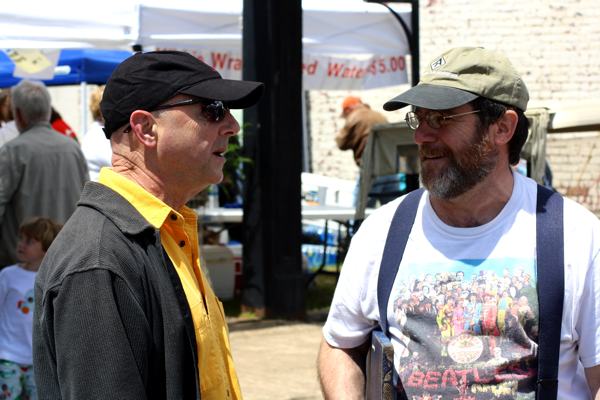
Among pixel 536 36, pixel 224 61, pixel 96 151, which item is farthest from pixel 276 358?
pixel 536 36

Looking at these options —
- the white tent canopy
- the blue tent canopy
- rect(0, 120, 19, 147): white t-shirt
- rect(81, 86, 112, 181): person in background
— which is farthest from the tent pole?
rect(81, 86, 112, 181): person in background

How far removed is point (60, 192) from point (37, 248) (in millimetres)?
1331

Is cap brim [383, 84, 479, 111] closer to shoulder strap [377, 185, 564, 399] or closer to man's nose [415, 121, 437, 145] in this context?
man's nose [415, 121, 437, 145]

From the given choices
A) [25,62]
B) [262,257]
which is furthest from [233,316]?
[25,62]

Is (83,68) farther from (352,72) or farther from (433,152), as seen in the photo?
(433,152)

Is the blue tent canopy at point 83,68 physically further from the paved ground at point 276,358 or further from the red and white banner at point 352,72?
the paved ground at point 276,358

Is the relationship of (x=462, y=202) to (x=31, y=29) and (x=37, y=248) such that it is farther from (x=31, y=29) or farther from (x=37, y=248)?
(x=31, y=29)

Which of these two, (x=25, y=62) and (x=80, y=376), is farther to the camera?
(x=25, y=62)

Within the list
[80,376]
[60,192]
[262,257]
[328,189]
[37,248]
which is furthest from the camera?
[328,189]

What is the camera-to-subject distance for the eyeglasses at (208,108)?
2484 millimetres

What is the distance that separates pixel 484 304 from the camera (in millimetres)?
2816

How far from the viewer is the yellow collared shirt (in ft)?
7.98

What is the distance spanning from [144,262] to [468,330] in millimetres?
937

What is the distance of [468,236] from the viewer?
292cm
